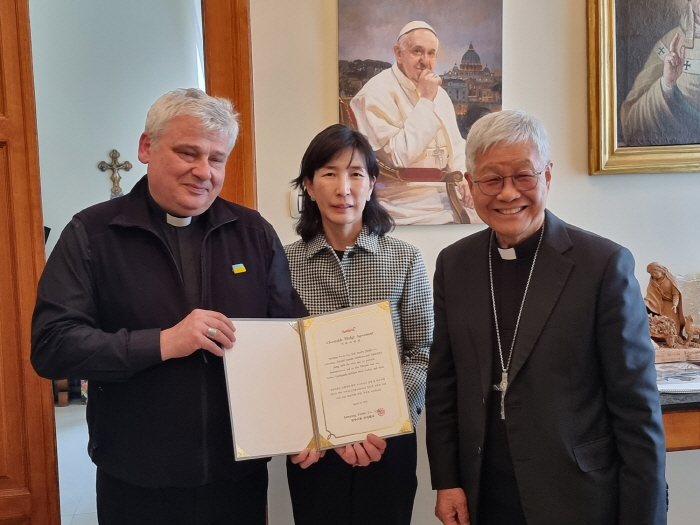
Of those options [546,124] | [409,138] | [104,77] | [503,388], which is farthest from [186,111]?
[104,77]

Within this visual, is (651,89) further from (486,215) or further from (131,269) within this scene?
(131,269)

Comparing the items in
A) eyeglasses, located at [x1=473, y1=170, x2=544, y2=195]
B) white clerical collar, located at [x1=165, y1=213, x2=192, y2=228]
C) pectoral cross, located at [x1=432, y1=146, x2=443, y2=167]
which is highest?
pectoral cross, located at [x1=432, y1=146, x2=443, y2=167]

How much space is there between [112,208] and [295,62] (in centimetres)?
A: 116

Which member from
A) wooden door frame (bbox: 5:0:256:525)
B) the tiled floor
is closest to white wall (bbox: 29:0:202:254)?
the tiled floor

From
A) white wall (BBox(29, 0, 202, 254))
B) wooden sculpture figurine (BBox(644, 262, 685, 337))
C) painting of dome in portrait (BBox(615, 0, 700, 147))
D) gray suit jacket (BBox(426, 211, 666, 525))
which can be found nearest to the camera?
gray suit jacket (BBox(426, 211, 666, 525))

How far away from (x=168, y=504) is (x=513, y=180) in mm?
1070

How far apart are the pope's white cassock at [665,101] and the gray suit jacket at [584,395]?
1374 mm

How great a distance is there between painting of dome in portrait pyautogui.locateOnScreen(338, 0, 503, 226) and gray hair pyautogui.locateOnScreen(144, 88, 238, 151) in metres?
1.01

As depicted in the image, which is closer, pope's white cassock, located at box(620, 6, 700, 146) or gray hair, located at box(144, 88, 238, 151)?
gray hair, located at box(144, 88, 238, 151)

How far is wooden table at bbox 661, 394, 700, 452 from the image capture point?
1.69 meters

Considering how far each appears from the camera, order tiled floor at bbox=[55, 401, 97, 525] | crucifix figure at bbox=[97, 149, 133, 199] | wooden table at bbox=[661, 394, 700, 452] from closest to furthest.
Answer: wooden table at bbox=[661, 394, 700, 452] < tiled floor at bbox=[55, 401, 97, 525] < crucifix figure at bbox=[97, 149, 133, 199]

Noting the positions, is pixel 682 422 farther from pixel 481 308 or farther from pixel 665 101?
pixel 665 101

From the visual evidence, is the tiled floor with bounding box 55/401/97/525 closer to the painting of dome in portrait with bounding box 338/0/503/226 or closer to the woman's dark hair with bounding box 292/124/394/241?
the woman's dark hair with bounding box 292/124/394/241

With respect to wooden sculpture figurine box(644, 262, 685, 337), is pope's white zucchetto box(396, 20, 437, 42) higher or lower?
higher
